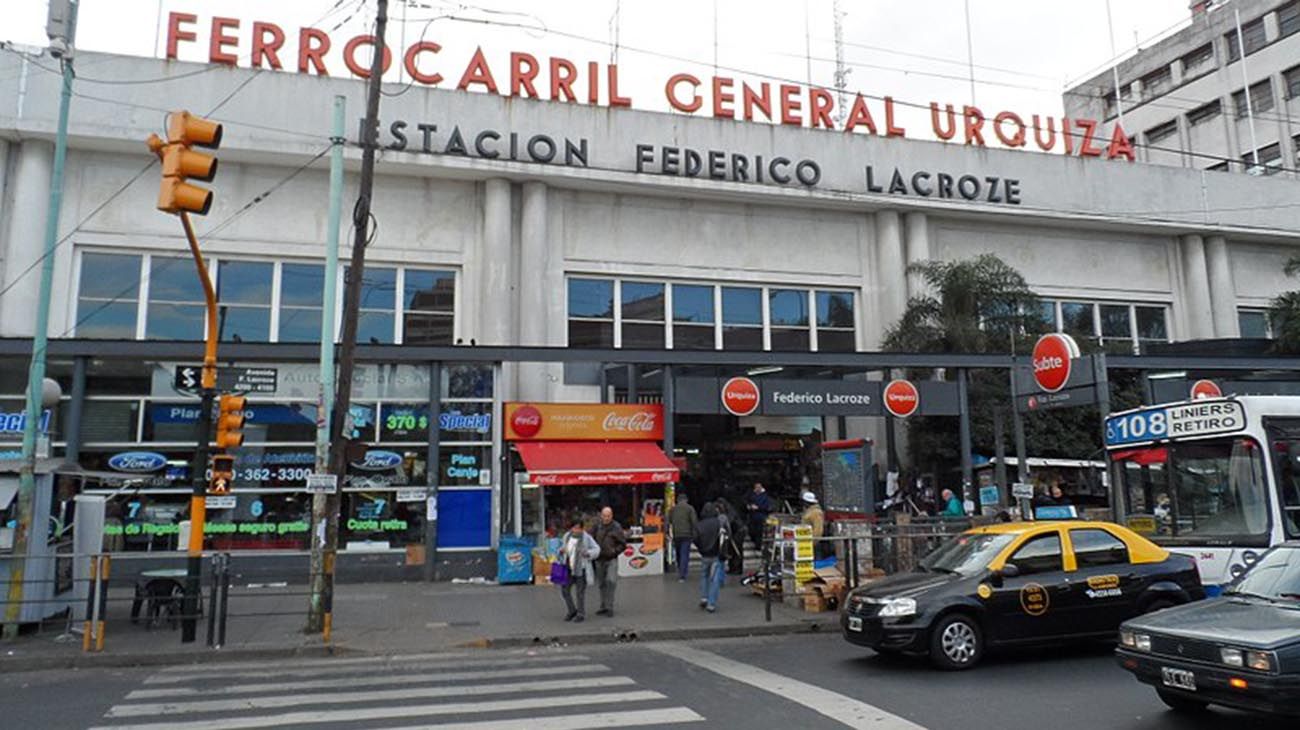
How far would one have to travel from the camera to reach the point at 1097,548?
1063 centimetres

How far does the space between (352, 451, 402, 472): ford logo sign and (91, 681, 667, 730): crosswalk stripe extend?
11752 mm

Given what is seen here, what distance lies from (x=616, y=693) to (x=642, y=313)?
16.6 metres

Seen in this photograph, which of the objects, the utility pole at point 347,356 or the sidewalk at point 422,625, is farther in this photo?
the utility pole at point 347,356

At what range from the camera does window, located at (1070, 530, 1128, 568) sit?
416 inches

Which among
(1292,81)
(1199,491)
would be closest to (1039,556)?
(1199,491)

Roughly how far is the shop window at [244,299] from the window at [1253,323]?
3056cm

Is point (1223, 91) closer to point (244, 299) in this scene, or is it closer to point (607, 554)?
point (607, 554)

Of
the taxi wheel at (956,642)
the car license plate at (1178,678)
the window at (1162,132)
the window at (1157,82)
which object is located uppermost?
the window at (1157,82)

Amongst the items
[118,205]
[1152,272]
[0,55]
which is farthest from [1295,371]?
[0,55]

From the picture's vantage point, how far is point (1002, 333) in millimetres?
24469

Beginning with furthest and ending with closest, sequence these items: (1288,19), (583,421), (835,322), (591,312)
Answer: (1288,19), (835,322), (591,312), (583,421)

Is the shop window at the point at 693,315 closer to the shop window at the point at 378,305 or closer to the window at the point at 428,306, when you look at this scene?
the window at the point at 428,306

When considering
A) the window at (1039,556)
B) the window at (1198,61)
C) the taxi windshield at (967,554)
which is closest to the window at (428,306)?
the taxi windshield at (967,554)

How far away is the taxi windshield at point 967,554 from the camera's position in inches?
411
